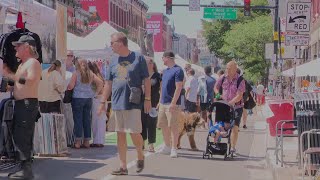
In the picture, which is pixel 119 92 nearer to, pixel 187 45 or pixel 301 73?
pixel 301 73

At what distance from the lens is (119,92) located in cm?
940

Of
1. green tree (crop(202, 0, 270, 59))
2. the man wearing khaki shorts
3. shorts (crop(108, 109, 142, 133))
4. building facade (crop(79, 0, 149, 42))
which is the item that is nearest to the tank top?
the man wearing khaki shorts

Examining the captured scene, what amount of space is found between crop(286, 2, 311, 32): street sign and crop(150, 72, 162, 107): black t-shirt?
2.84m

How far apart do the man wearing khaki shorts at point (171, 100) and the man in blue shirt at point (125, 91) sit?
2.44 metres

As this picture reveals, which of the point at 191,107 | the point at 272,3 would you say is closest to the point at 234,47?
the point at 272,3

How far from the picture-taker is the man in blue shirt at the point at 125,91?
9367mm

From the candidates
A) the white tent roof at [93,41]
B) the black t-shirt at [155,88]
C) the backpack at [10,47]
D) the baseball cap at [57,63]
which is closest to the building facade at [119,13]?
the white tent roof at [93,41]

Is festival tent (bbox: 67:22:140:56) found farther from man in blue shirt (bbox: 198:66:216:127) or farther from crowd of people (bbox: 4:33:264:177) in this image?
crowd of people (bbox: 4:33:264:177)

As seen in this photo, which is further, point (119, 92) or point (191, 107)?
point (191, 107)

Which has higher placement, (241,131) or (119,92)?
(119,92)

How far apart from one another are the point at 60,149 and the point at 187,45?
498 ft

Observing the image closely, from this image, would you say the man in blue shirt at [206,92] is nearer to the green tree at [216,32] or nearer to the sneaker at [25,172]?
the sneaker at [25,172]

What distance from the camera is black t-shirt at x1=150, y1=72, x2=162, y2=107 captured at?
1309cm

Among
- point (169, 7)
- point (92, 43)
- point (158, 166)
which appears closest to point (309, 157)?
point (158, 166)
